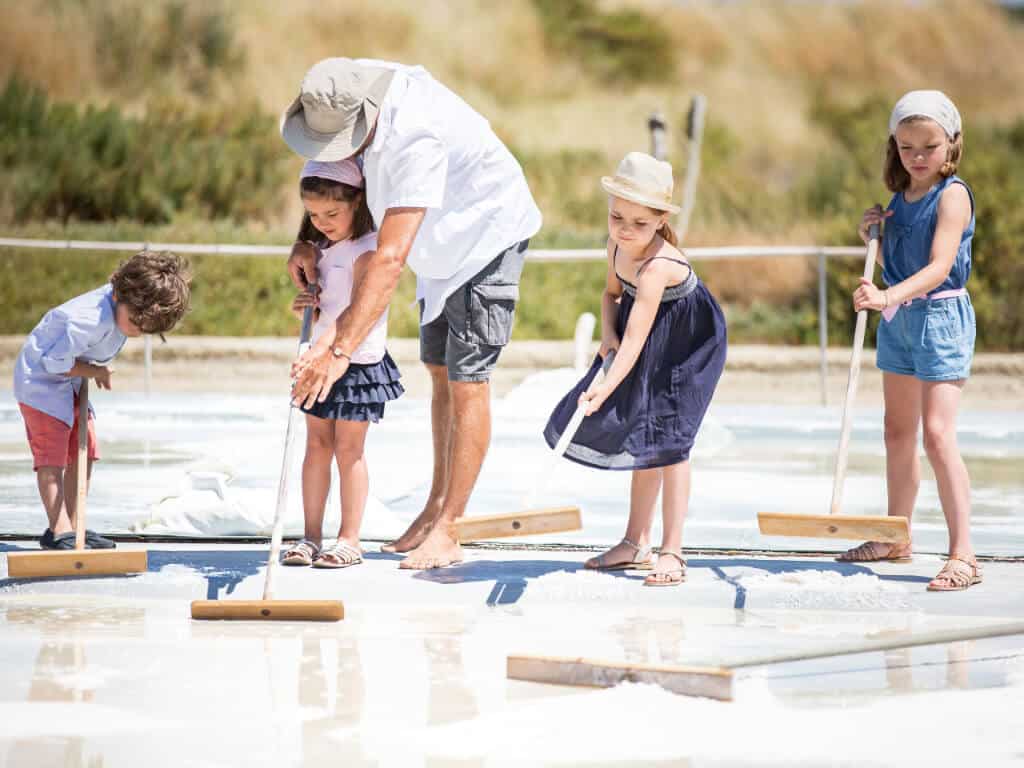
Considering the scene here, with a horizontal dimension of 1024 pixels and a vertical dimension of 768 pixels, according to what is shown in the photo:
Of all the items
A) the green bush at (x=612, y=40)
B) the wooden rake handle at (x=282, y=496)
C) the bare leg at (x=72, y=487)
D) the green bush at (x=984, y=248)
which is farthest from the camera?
the green bush at (x=612, y=40)

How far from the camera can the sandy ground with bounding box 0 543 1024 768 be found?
254cm

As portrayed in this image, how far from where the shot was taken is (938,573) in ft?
12.6

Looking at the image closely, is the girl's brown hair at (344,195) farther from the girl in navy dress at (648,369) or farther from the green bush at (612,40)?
the green bush at (612,40)

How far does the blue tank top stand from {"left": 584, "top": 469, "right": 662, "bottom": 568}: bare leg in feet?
2.51

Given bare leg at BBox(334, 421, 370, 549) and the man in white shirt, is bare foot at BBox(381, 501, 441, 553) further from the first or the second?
bare leg at BBox(334, 421, 370, 549)

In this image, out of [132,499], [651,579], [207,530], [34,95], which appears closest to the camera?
[651,579]

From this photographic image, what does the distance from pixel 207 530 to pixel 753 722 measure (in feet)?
7.41

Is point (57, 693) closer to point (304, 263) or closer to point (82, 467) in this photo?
point (82, 467)

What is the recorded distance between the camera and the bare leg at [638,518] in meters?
3.96

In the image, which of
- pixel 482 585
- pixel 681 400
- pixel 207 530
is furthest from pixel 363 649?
pixel 207 530

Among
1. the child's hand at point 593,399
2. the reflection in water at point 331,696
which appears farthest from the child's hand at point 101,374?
the child's hand at point 593,399

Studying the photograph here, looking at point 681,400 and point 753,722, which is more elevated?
point 681,400

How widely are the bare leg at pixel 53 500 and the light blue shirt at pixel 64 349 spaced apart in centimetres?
15

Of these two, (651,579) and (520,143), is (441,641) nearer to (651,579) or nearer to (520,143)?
(651,579)
